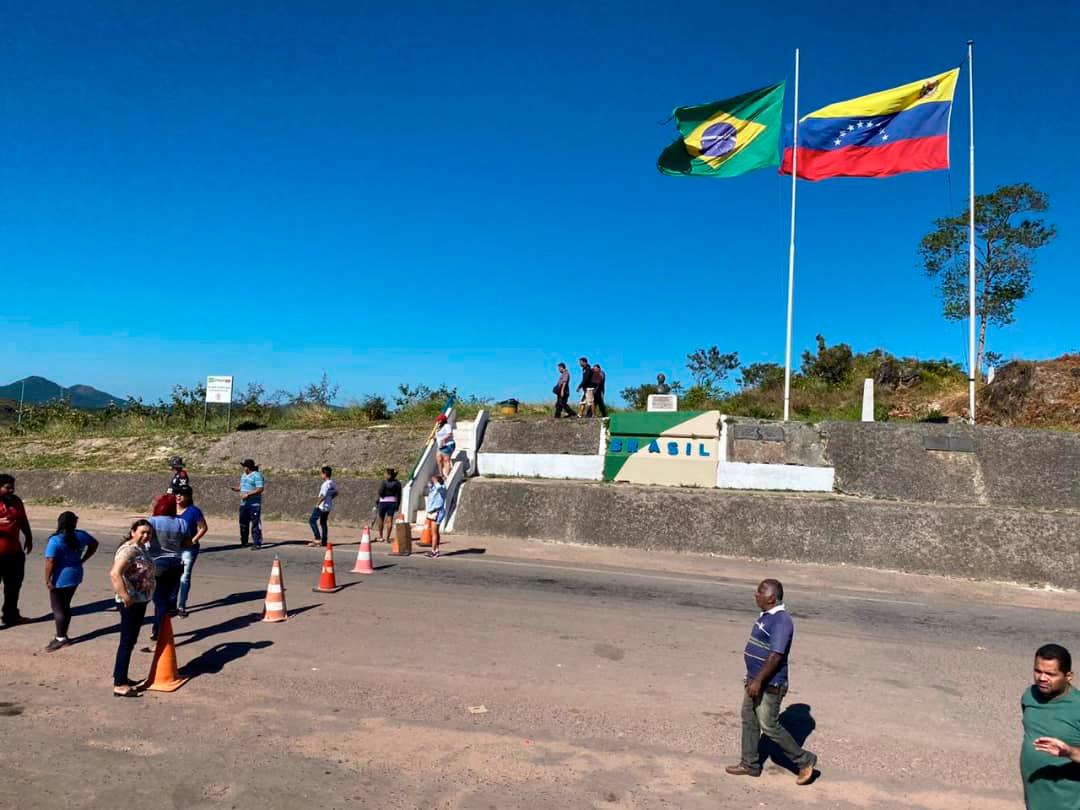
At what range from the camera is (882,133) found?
16.9 m

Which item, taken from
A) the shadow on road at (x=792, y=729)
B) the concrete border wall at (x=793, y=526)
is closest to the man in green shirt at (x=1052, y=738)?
the shadow on road at (x=792, y=729)

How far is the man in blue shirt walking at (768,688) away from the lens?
189 inches

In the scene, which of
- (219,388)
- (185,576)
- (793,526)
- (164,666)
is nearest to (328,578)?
(185,576)

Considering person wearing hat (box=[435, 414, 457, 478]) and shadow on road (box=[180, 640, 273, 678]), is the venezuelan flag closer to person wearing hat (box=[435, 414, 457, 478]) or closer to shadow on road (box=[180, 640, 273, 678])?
person wearing hat (box=[435, 414, 457, 478])

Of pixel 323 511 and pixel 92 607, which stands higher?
pixel 323 511

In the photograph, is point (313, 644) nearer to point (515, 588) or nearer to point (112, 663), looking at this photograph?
point (112, 663)

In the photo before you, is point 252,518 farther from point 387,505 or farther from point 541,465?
point 541,465

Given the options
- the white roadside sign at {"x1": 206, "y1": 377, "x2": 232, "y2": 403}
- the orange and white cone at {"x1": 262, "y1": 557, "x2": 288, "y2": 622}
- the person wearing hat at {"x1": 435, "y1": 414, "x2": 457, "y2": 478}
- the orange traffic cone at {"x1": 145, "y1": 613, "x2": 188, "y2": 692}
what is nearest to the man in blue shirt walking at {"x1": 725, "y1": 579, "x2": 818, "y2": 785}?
the orange traffic cone at {"x1": 145, "y1": 613, "x2": 188, "y2": 692}

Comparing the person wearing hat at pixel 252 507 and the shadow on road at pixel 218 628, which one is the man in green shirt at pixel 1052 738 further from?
the person wearing hat at pixel 252 507

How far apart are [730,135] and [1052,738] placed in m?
17.6

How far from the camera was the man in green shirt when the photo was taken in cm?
336

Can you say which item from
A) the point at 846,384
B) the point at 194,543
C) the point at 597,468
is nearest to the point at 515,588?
the point at 194,543

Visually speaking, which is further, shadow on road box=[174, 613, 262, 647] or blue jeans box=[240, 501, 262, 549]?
blue jeans box=[240, 501, 262, 549]

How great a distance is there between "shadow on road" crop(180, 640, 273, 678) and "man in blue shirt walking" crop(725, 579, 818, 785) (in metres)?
4.97
